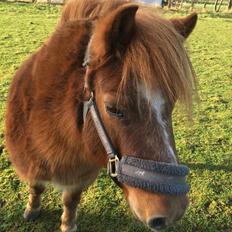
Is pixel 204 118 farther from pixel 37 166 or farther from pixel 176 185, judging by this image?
pixel 176 185

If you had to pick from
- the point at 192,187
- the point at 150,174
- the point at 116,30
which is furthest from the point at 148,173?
Result: the point at 192,187

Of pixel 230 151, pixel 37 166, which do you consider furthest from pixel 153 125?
pixel 230 151

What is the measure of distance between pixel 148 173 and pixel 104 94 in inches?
16.5

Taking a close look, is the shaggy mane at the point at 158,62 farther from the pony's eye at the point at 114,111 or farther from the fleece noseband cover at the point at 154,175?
the fleece noseband cover at the point at 154,175

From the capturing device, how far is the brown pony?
1.63m

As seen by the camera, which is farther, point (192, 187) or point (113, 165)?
point (192, 187)

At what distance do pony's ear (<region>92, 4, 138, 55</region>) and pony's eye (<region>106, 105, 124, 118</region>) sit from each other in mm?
266

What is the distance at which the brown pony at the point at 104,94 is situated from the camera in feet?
5.36

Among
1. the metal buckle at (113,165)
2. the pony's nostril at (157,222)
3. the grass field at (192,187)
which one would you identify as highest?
the metal buckle at (113,165)

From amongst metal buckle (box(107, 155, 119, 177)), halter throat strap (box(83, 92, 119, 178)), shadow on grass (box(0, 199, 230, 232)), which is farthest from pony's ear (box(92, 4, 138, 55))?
shadow on grass (box(0, 199, 230, 232))

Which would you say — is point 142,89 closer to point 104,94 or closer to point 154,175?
point 104,94

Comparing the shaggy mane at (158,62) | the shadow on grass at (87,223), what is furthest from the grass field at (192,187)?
the shaggy mane at (158,62)

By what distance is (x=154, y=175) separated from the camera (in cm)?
162

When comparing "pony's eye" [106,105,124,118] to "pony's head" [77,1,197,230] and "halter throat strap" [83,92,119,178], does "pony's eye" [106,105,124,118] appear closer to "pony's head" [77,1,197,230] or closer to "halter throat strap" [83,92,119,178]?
"pony's head" [77,1,197,230]
